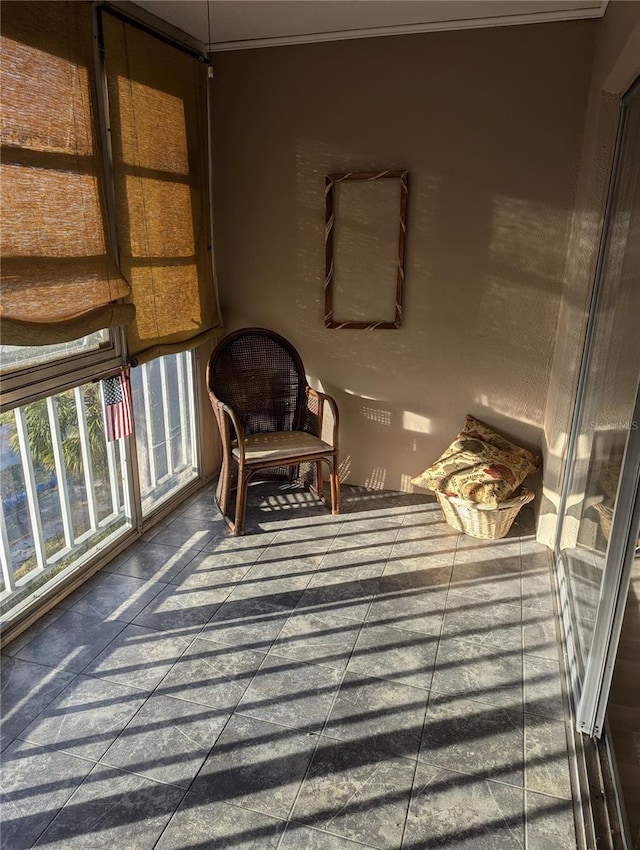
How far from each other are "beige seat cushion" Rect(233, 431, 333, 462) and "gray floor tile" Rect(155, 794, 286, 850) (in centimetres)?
169

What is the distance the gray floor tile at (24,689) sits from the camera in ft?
6.58

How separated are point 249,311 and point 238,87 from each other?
48.2 inches

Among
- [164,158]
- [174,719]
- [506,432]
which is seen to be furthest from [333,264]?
[174,719]

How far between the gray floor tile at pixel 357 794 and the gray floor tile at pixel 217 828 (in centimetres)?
9

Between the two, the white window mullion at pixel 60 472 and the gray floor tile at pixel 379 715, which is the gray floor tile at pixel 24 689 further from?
the gray floor tile at pixel 379 715

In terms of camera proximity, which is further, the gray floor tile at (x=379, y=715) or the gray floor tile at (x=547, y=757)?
the gray floor tile at (x=379, y=715)

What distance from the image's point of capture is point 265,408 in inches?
143

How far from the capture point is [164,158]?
116 inches

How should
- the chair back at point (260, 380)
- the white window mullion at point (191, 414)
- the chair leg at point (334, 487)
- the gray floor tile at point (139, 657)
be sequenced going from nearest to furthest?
1. the gray floor tile at point (139, 657)
2. the chair leg at point (334, 487)
3. the chair back at point (260, 380)
4. the white window mullion at point (191, 414)

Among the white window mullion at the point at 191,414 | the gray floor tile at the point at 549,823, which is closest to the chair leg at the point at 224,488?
the white window mullion at the point at 191,414

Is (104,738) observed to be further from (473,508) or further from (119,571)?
(473,508)

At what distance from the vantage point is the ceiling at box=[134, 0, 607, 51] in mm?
2707

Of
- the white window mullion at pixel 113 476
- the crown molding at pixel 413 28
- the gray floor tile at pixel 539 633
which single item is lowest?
the gray floor tile at pixel 539 633

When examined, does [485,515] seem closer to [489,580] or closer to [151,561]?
[489,580]
